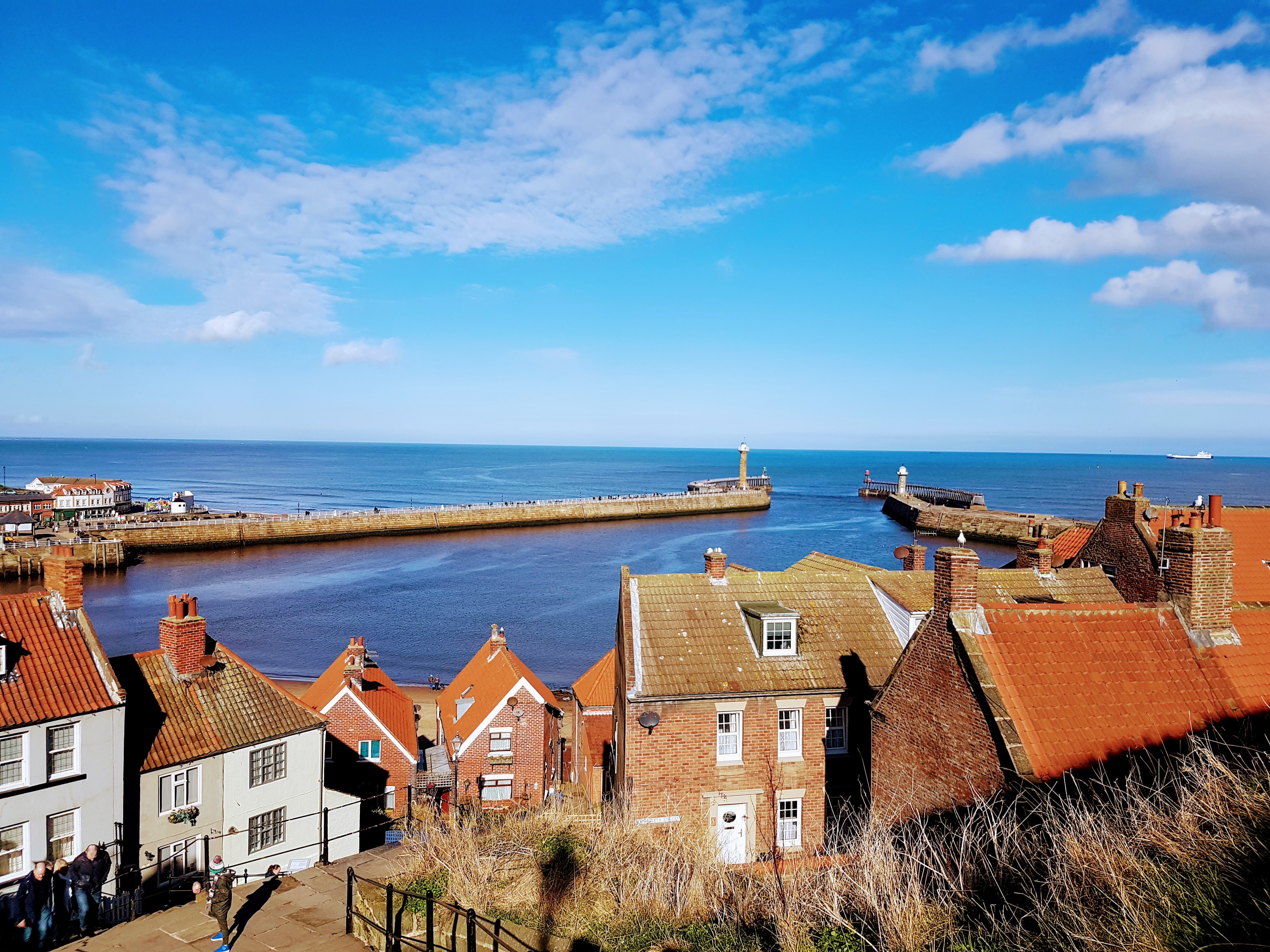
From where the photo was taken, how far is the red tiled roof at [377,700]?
99.2 ft

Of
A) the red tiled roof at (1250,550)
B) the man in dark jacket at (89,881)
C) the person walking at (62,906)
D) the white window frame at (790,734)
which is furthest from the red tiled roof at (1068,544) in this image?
the person walking at (62,906)

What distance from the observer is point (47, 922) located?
12.0 metres

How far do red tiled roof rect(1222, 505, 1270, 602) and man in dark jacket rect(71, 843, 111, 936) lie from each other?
30.5 meters

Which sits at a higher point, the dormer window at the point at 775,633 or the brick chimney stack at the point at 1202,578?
the brick chimney stack at the point at 1202,578

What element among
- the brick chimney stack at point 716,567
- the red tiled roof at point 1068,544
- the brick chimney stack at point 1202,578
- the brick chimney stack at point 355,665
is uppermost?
the brick chimney stack at point 1202,578

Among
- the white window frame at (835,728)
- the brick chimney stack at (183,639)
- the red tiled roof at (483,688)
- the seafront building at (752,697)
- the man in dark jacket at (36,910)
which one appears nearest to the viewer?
the man in dark jacket at (36,910)

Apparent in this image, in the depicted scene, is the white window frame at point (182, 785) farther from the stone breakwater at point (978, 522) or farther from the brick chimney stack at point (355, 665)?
the stone breakwater at point (978, 522)

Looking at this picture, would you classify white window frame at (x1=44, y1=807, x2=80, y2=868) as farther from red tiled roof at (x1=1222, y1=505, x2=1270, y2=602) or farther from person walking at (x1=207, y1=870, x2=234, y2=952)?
red tiled roof at (x1=1222, y1=505, x2=1270, y2=602)

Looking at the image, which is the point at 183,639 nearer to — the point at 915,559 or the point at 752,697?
the point at 752,697

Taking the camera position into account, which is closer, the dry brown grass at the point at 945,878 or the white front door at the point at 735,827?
the dry brown grass at the point at 945,878

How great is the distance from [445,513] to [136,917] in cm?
10572

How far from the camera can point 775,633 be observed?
73.0 ft

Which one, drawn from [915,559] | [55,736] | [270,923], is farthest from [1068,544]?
[55,736]

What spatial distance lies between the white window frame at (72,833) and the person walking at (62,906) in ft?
19.7
